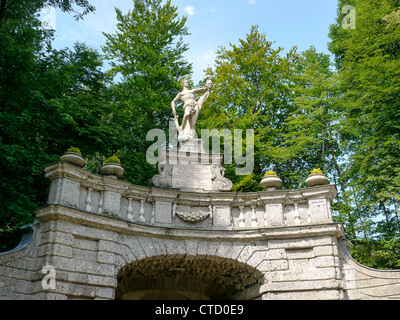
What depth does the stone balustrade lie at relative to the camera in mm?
10406

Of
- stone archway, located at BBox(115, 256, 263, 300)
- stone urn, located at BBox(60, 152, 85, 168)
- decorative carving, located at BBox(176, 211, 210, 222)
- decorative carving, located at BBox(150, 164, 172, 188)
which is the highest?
decorative carving, located at BBox(150, 164, 172, 188)

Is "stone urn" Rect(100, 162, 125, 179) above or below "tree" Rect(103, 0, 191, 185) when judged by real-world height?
below

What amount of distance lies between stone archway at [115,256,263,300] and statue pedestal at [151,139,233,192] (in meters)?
2.12

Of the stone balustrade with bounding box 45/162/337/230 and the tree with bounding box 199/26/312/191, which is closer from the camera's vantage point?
the stone balustrade with bounding box 45/162/337/230

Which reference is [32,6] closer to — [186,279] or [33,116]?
[33,116]

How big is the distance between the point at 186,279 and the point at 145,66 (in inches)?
463

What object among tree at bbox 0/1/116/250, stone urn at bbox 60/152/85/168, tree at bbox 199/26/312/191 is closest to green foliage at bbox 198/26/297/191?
tree at bbox 199/26/312/191

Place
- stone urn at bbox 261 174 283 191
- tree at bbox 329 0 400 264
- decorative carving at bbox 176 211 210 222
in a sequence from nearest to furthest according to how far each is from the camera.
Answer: decorative carving at bbox 176 211 210 222 < stone urn at bbox 261 174 283 191 < tree at bbox 329 0 400 264

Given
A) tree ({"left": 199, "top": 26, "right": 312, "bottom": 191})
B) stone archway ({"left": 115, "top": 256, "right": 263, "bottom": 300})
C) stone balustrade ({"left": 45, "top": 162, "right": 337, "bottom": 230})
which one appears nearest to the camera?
stone balustrade ({"left": 45, "top": 162, "right": 337, "bottom": 230})

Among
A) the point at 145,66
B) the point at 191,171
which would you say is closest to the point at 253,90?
the point at 145,66

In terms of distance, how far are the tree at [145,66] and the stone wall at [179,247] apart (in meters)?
7.54

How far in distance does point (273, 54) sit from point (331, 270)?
13.4 metres

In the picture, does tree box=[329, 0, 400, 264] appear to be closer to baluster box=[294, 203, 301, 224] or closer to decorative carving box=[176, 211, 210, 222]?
baluster box=[294, 203, 301, 224]

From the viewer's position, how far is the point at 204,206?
11.4 m
